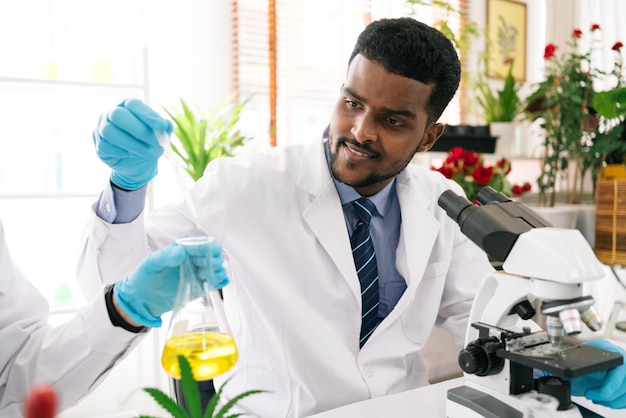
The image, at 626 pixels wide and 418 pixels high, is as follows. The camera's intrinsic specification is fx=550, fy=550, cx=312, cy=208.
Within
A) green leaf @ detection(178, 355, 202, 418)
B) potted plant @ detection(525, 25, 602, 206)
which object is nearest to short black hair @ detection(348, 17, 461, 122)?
green leaf @ detection(178, 355, 202, 418)

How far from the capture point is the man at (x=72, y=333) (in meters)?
0.89

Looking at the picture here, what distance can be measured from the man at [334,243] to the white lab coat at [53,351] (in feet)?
0.54

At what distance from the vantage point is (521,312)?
3.08ft

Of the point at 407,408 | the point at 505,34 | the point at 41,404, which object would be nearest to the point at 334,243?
the point at 407,408

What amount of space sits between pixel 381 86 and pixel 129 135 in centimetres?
54

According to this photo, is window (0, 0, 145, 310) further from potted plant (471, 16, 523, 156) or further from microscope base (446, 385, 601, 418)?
potted plant (471, 16, 523, 156)

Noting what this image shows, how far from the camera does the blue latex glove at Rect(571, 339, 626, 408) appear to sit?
0.97 m

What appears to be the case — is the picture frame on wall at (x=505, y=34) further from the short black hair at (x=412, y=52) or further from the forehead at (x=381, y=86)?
the forehead at (x=381, y=86)

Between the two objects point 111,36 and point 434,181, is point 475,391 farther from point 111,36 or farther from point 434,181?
point 111,36

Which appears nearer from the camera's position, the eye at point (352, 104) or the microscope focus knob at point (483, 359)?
the microscope focus knob at point (483, 359)

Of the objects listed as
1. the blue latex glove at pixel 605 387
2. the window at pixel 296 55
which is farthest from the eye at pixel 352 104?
the window at pixel 296 55

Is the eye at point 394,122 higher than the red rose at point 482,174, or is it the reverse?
the eye at point 394,122

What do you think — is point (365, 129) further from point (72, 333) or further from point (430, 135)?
point (72, 333)

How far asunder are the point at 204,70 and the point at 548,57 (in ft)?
5.78
